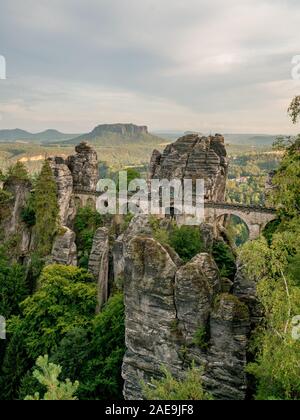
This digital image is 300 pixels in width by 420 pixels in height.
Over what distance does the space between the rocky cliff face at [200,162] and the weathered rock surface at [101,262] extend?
14.2m

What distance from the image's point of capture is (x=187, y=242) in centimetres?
3281

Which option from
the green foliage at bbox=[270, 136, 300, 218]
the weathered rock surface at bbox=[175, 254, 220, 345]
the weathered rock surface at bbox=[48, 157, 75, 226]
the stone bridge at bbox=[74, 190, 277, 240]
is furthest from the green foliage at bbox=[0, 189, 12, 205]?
the green foliage at bbox=[270, 136, 300, 218]

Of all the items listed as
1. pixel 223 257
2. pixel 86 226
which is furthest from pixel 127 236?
pixel 86 226

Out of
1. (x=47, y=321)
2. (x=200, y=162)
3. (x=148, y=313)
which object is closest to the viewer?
(x=148, y=313)

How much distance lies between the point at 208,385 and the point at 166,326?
117 inches

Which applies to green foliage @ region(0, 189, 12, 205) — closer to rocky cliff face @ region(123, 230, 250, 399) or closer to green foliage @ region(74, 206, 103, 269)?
green foliage @ region(74, 206, 103, 269)

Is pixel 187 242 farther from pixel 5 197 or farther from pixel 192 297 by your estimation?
pixel 5 197

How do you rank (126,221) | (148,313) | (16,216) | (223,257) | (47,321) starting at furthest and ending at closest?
(16,216)
(126,221)
(223,257)
(47,321)
(148,313)

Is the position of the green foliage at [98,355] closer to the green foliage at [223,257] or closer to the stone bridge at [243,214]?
the green foliage at [223,257]

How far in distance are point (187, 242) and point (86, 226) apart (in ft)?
48.1

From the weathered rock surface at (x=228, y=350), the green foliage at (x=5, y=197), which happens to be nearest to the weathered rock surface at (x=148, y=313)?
the weathered rock surface at (x=228, y=350)

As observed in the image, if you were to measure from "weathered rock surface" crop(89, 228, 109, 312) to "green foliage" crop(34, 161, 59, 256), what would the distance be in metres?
7.46
